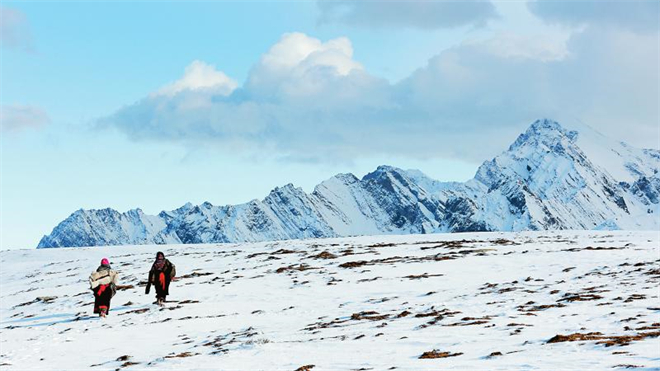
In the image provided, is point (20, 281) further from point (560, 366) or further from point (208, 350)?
point (560, 366)

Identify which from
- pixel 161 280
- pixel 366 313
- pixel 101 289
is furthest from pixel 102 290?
pixel 366 313

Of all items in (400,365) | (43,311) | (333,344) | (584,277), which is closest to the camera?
(400,365)

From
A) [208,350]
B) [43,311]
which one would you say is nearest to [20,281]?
[43,311]

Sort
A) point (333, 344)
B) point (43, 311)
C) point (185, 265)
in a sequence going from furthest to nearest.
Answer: point (185, 265) → point (43, 311) → point (333, 344)

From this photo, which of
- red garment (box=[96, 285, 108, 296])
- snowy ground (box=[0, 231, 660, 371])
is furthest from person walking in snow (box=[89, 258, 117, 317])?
snowy ground (box=[0, 231, 660, 371])

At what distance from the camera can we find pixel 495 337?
58.5ft

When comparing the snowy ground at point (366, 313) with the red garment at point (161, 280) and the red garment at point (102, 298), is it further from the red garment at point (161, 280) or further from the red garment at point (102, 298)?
the red garment at point (161, 280)

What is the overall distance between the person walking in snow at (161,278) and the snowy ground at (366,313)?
777mm

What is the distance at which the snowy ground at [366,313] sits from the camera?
54.8ft

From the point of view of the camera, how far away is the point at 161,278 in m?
30.2

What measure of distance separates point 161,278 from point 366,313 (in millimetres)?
9928

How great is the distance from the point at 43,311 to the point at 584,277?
2116 cm

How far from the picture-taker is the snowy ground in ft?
54.8

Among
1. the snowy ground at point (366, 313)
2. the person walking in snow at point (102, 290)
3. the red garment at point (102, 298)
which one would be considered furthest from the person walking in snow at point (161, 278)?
the red garment at point (102, 298)
